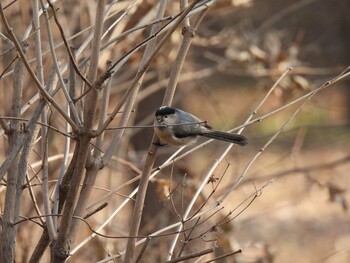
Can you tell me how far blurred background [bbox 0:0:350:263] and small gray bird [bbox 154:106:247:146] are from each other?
20 cm

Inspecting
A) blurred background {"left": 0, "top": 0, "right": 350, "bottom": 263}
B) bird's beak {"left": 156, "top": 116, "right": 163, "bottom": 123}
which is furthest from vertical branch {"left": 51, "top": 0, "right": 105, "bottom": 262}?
bird's beak {"left": 156, "top": 116, "right": 163, "bottom": 123}

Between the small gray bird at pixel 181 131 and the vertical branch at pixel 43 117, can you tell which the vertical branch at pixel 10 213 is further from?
the small gray bird at pixel 181 131

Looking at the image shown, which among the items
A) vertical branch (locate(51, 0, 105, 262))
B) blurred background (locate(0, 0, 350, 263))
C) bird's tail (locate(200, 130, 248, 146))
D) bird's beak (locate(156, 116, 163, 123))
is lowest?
vertical branch (locate(51, 0, 105, 262))

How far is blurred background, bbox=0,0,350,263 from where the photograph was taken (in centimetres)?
459

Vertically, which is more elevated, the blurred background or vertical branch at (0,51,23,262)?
the blurred background

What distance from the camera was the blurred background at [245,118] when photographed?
459 cm

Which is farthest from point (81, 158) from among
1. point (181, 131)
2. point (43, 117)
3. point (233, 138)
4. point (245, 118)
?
point (245, 118)

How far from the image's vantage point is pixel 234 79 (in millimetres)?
17422

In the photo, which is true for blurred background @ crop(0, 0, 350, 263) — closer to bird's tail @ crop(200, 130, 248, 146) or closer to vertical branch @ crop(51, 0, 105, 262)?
bird's tail @ crop(200, 130, 248, 146)

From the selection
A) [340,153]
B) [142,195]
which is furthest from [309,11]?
[142,195]

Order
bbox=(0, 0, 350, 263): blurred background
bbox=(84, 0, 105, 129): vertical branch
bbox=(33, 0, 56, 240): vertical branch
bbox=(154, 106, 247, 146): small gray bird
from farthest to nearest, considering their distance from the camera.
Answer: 1. bbox=(0, 0, 350, 263): blurred background
2. bbox=(154, 106, 247, 146): small gray bird
3. bbox=(33, 0, 56, 240): vertical branch
4. bbox=(84, 0, 105, 129): vertical branch

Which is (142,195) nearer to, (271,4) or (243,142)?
(243,142)

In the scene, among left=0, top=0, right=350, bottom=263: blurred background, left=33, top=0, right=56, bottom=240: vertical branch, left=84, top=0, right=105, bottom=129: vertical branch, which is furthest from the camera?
left=0, top=0, right=350, bottom=263: blurred background

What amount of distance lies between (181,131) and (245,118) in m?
5.17
